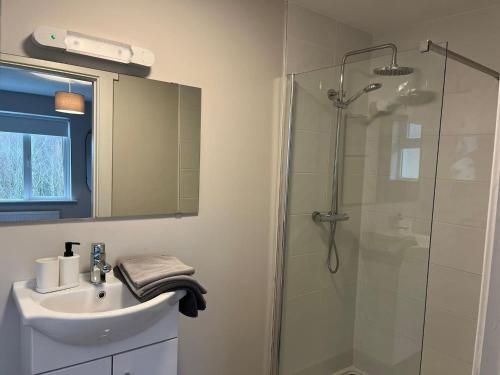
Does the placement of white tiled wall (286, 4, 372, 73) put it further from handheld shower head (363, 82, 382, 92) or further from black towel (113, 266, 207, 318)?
black towel (113, 266, 207, 318)

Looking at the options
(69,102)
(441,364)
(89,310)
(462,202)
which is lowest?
(441,364)

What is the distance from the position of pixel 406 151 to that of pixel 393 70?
429 mm

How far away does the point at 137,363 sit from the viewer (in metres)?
1.37

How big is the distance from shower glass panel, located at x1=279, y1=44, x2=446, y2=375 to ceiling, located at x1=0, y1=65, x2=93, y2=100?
118 cm

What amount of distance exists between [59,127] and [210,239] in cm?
86

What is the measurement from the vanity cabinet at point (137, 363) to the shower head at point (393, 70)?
5.46 feet

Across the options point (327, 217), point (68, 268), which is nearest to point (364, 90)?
point (327, 217)

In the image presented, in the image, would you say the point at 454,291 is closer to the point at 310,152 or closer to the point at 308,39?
the point at 310,152

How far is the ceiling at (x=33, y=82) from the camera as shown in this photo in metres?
1.33

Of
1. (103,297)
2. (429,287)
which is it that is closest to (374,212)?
(429,287)

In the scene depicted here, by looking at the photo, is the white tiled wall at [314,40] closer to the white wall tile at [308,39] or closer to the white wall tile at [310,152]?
the white wall tile at [308,39]

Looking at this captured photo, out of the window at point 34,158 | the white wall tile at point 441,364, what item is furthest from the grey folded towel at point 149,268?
the white wall tile at point 441,364

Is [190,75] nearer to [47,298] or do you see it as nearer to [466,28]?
[47,298]

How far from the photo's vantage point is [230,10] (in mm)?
1856
